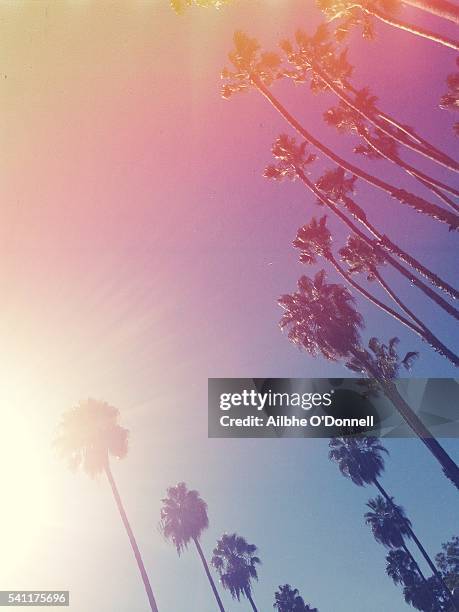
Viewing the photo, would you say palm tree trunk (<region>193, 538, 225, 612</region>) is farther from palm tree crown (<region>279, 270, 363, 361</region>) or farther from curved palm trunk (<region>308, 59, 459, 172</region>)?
curved palm trunk (<region>308, 59, 459, 172</region>)

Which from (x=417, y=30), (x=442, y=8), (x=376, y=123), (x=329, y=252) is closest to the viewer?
(x=442, y=8)

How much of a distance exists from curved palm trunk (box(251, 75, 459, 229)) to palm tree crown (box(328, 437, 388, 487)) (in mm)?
18538

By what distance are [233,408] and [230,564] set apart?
26.3 metres

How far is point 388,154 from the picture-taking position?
17.3 meters

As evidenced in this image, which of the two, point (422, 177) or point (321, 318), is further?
point (321, 318)

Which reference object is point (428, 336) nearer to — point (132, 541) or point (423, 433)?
point (423, 433)

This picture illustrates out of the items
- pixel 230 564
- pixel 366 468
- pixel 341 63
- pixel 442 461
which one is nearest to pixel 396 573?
pixel 366 468

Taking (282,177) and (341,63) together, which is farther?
(282,177)

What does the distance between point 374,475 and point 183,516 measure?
11.4 m

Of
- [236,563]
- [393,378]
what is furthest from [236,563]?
[393,378]

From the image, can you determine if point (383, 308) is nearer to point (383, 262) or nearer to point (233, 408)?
point (383, 262)

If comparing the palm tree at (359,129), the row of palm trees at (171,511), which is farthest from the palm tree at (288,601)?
the palm tree at (359,129)

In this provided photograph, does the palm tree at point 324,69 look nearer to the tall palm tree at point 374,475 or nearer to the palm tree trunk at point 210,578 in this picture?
the tall palm tree at point 374,475

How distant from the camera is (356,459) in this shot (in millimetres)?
31250
